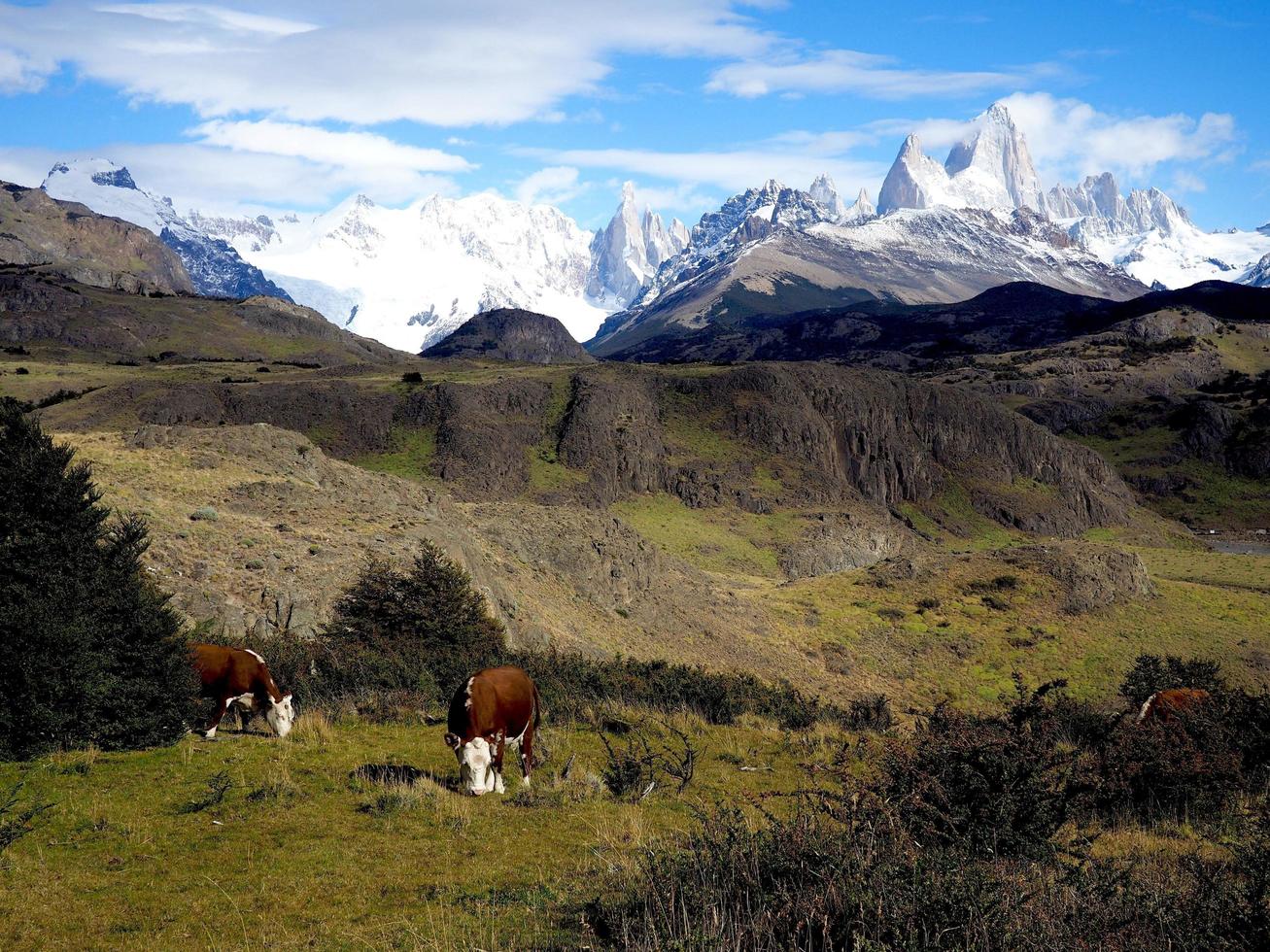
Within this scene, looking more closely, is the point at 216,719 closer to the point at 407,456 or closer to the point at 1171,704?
the point at 1171,704

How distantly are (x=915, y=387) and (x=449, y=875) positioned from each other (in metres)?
122

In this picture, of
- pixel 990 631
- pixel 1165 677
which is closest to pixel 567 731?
pixel 1165 677

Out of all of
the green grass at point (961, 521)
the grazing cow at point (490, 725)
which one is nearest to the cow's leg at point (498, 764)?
the grazing cow at point (490, 725)

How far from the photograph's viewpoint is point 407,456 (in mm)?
92500

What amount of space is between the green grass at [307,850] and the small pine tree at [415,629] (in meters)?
5.84

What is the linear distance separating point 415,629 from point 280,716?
1052cm

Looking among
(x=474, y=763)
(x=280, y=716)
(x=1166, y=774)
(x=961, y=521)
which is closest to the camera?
(x=474, y=763)

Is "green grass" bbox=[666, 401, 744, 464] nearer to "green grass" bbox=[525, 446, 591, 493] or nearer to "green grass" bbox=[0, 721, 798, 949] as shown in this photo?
"green grass" bbox=[525, 446, 591, 493]

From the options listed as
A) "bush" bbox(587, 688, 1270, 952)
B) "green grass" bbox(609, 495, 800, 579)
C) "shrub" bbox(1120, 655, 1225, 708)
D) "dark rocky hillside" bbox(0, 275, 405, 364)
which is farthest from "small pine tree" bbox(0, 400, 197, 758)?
"dark rocky hillside" bbox(0, 275, 405, 364)

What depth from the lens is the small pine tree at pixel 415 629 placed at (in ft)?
75.2

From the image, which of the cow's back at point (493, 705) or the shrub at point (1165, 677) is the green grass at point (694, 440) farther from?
the cow's back at point (493, 705)

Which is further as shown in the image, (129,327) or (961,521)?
(129,327)

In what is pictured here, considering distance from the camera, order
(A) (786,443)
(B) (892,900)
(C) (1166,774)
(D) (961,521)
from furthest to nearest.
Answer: (D) (961,521) → (A) (786,443) → (C) (1166,774) → (B) (892,900)

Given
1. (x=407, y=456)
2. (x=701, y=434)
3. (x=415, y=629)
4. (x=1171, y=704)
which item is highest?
(x=701, y=434)
